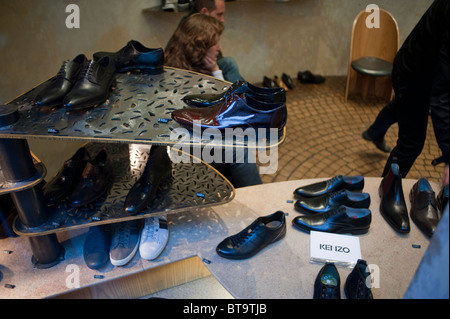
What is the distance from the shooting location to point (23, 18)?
1.36 meters

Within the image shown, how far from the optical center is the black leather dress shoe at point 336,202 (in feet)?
4.58

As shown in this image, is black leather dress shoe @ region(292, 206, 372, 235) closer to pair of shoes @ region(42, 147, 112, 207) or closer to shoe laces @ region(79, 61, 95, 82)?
pair of shoes @ region(42, 147, 112, 207)

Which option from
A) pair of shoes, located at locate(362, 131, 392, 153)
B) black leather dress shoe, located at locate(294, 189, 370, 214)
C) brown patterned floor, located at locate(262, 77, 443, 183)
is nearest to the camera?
black leather dress shoe, located at locate(294, 189, 370, 214)

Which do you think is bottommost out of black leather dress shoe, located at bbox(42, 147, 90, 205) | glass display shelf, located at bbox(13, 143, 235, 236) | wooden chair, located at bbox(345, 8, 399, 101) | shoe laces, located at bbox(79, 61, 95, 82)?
A: glass display shelf, located at bbox(13, 143, 235, 236)

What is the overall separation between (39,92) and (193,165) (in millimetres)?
620

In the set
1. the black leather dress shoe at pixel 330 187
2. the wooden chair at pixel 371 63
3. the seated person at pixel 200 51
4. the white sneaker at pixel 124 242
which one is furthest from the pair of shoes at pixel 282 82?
the white sneaker at pixel 124 242

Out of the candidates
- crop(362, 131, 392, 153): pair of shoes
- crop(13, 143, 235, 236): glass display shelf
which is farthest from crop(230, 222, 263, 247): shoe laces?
crop(362, 131, 392, 153): pair of shoes

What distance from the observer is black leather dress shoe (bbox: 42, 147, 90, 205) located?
46.9 inches

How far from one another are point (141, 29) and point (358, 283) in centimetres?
167

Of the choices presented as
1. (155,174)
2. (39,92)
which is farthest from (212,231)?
(39,92)

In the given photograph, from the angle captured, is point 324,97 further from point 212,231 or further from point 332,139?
point 212,231

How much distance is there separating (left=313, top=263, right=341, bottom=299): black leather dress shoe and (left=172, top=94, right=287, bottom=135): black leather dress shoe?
505 millimetres

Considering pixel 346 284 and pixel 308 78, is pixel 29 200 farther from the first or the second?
pixel 308 78

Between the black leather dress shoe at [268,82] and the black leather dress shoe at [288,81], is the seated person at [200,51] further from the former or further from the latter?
the black leather dress shoe at [288,81]
